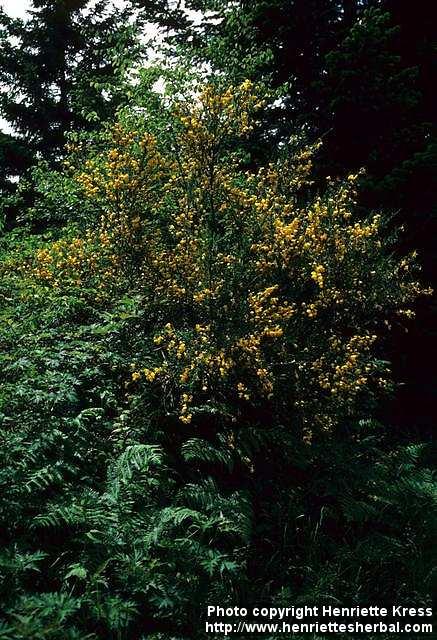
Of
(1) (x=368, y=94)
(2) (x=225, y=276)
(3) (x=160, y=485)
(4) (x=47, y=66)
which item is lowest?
(3) (x=160, y=485)

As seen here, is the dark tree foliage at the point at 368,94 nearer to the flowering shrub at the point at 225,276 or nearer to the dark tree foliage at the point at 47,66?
the flowering shrub at the point at 225,276

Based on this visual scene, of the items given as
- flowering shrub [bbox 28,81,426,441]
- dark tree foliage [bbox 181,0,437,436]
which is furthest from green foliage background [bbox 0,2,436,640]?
flowering shrub [bbox 28,81,426,441]

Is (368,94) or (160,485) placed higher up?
(368,94)

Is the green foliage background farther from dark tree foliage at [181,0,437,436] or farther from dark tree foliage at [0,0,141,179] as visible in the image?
dark tree foliage at [0,0,141,179]

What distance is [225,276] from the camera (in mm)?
4520

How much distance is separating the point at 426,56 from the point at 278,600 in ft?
26.0

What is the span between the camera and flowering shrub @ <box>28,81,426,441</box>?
14.1 ft

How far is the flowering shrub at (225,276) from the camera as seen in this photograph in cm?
430

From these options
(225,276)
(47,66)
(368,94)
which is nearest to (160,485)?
(225,276)

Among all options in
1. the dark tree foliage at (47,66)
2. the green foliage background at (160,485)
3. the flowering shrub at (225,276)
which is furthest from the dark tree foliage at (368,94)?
the dark tree foliage at (47,66)

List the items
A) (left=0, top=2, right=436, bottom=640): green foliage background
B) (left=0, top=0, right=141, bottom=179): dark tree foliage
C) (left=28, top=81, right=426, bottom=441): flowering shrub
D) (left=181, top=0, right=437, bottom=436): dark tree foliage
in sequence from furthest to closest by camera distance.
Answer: (left=0, top=0, right=141, bottom=179): dark tree foliage
(left=181, top=0, right=437, bottom=436): dark tree foliage
(left=28, top=81, right=426, bottom=441): flowering shrub
(left=0, top=2, right=436, bottom=640): green foliage background

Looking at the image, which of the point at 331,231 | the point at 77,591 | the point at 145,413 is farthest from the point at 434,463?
the point at 77,591

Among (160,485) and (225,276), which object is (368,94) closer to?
(225,276)

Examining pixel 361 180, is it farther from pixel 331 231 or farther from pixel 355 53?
pixel 331 231
